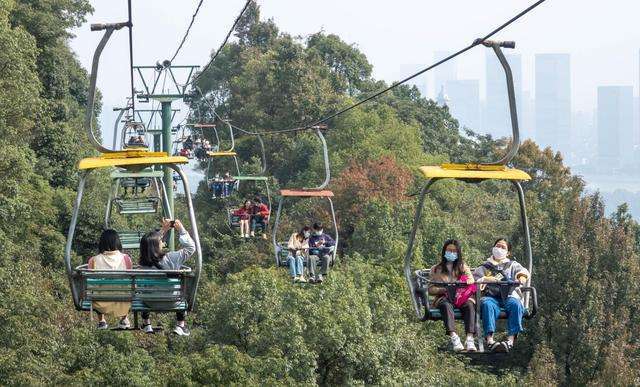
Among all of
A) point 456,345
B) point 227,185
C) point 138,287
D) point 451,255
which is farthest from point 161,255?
point 227,185

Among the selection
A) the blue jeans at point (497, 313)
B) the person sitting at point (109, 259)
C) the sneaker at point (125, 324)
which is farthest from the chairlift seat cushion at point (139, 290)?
the blue jeans at point (497, 313)

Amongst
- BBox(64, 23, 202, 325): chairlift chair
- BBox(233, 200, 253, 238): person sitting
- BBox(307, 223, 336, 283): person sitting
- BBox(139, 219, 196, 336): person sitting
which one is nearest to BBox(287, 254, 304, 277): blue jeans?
BBox(307, 223, 336, 283): person sitting

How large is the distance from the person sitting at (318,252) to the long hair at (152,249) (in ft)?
39.8

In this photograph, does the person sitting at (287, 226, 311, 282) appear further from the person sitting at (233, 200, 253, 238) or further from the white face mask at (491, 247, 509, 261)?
the white face mask at (491, 247, 509, 261)

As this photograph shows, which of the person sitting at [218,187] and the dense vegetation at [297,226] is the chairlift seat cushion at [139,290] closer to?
the dense vegetation at [297,226]

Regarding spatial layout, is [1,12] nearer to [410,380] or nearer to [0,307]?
[0,307]

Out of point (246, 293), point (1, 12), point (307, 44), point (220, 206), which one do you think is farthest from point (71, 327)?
point (307, 44)

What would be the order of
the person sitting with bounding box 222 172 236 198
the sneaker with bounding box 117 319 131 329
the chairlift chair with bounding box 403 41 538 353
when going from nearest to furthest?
the chairlift chair with bounding box 403 41 538 353
the sneaker with bounding box 117 319 131 329
the person sitting with bounding box 222 172 236 198

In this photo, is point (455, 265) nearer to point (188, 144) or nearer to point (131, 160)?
point (131, 160)

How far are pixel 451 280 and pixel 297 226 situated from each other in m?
47.2

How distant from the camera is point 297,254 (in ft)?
104

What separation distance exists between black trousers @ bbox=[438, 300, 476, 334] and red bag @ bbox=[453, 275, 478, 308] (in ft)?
0.18

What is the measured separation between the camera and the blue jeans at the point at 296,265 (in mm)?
31500

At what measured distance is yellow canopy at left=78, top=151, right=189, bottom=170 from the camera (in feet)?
59.0
